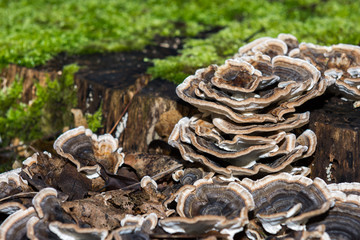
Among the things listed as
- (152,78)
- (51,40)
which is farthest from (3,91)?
(152,78)

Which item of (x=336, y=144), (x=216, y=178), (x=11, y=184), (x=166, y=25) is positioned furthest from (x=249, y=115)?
(x=166, y=25)

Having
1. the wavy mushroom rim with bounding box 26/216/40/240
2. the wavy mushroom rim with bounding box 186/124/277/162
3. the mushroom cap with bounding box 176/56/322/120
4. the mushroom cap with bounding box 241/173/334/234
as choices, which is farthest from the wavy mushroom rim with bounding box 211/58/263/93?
the wavy mushroom rim with bounding box 26/216/40/240

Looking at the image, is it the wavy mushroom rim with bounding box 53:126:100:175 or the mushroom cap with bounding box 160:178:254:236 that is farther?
the wavy mushroom rim with bounding box 53:126:100:175

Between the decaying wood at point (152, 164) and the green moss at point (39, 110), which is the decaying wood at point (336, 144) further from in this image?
the green moss at point (39, 110)

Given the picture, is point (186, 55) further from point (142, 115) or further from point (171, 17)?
point (171, 17)

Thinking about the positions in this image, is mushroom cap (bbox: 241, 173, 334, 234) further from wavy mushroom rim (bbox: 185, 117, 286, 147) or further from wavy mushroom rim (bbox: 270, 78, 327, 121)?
wavy mushroom rim (bbox: 270, 78, 327, 121)

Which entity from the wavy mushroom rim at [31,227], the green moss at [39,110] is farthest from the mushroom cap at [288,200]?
the green moss at [39,110]

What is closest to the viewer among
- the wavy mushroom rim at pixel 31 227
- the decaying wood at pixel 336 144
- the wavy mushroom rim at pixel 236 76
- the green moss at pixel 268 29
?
the wavy mushroom rim at pixel 31 227
